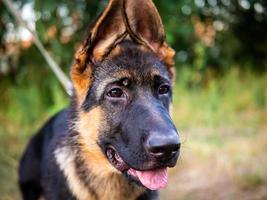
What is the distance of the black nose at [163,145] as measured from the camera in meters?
3.77

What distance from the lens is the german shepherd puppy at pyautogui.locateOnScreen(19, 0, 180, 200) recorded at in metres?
4.11

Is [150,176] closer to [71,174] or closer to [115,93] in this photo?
[115,93]

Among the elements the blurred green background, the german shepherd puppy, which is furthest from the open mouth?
the blurred green background

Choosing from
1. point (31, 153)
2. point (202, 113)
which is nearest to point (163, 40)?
point (31, 153)

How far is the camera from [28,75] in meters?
9.93

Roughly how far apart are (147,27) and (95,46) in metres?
0.45

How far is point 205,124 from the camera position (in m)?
9.19

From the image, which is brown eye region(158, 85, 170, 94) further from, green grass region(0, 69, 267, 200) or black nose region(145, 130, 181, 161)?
green grass region(0, 69, 267, 200)

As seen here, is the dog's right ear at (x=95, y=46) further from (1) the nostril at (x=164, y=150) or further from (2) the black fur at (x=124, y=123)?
(1) the nostril at (x=164, y=150)

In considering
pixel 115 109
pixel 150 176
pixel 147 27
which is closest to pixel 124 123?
pixel 115 109

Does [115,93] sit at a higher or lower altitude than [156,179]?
higher

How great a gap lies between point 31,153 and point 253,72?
7.85m

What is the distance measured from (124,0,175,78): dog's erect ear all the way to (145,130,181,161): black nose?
→ 3.35ft

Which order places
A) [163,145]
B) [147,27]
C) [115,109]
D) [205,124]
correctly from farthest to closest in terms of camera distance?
[205,124], [147,27], [115,109], [163,145]
